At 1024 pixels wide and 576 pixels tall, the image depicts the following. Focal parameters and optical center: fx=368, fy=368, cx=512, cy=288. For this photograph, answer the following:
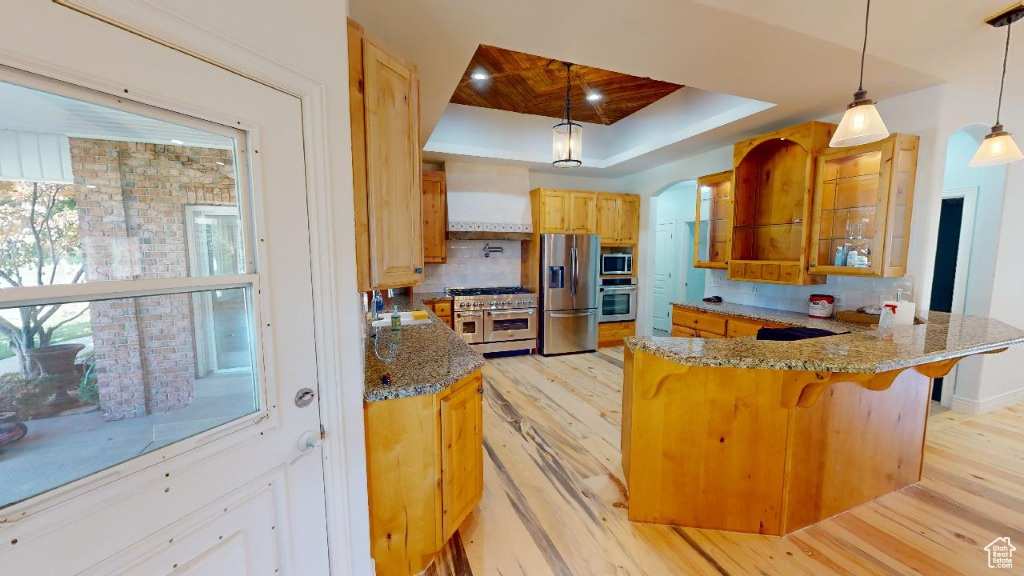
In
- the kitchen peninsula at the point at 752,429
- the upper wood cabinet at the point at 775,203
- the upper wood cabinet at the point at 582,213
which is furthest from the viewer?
the upper wood cabinet at the point at 582,213

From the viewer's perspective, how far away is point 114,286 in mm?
810

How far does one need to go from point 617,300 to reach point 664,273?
1617 millimetres

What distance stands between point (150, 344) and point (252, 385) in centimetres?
25

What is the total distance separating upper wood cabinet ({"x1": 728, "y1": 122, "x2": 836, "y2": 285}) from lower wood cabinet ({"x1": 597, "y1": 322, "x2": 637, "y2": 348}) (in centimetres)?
189

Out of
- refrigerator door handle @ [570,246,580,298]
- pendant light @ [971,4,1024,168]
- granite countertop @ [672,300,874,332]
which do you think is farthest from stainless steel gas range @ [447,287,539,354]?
pendant light @ [971,4,1024,168]

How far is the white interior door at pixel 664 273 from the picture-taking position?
632 centimetres

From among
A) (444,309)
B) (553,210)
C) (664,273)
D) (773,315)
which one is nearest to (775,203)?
(773,315)

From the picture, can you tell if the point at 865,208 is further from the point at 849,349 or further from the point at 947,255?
the point at 849,349

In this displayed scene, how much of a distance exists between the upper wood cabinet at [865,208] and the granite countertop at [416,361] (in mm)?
3117

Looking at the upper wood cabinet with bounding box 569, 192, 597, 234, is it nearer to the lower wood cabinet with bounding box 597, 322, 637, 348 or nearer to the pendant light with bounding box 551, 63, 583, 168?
the lower wood cabinet with bounding box 597, 322, 637, 348

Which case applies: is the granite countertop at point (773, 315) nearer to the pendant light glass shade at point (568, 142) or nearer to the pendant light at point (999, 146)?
the pendant light at point (999, 146)

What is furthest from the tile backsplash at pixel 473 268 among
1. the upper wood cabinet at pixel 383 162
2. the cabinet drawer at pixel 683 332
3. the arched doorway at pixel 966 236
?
the arched doorway at pixel 966 236

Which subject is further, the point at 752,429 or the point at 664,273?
the point at 664,273

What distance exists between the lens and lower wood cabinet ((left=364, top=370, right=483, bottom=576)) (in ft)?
4.99
